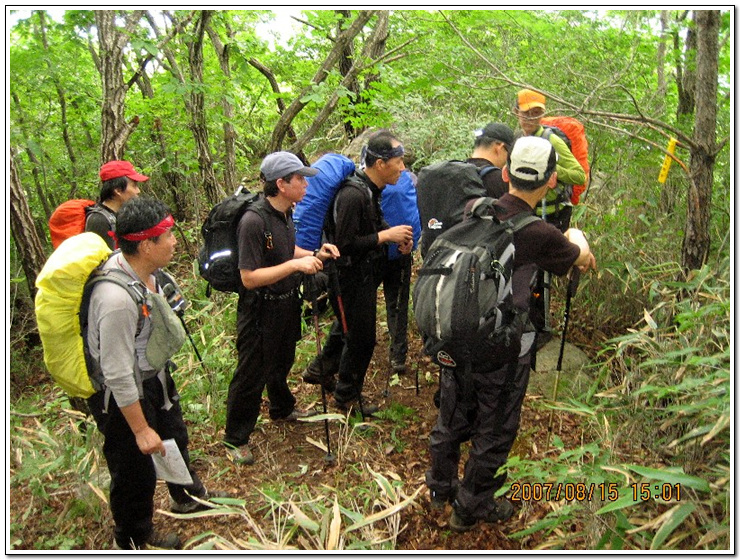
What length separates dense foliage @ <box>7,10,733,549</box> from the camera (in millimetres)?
3021

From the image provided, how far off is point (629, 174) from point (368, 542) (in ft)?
16.0

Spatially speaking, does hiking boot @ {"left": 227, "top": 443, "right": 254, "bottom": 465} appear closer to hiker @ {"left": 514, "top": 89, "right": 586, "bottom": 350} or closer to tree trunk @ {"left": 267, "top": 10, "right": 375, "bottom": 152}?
hiker @ {"left": 514, "top": 89, "right": 586, "bottom": 350}

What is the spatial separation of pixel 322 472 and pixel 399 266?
2.07 meters

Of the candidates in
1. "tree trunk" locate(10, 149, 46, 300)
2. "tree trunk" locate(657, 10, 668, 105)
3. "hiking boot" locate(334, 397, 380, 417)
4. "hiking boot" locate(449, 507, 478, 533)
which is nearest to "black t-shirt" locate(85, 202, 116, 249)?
"tree trunk" locate(10, 149, 46, 300)

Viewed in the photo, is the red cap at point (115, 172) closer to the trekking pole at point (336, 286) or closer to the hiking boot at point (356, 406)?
the trekking pole at point (336, 286)

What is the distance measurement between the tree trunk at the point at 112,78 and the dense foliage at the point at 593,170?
0.70ft

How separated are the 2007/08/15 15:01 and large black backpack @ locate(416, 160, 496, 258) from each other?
179 centimetres

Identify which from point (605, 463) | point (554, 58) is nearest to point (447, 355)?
point (605, 463)

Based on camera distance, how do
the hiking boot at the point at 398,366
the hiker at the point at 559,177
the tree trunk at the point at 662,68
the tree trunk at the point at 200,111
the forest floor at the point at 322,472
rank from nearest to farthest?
the forest floor at the point at 322,472 < the hiker at the point at 559,177 < the hiking boot at the point at 398,366 < the tree trunk at the point at 662,68 < the tree trunk at the point at 200,111

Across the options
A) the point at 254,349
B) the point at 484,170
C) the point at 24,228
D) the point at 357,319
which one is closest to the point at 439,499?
the point at 357,319

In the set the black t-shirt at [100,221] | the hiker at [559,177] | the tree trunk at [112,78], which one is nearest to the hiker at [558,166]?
the hiker at [559,177]

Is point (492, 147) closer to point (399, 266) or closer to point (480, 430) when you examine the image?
point (399, 266)

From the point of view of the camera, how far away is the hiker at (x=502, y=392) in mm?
2992

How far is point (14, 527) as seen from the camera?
12.1 feet
